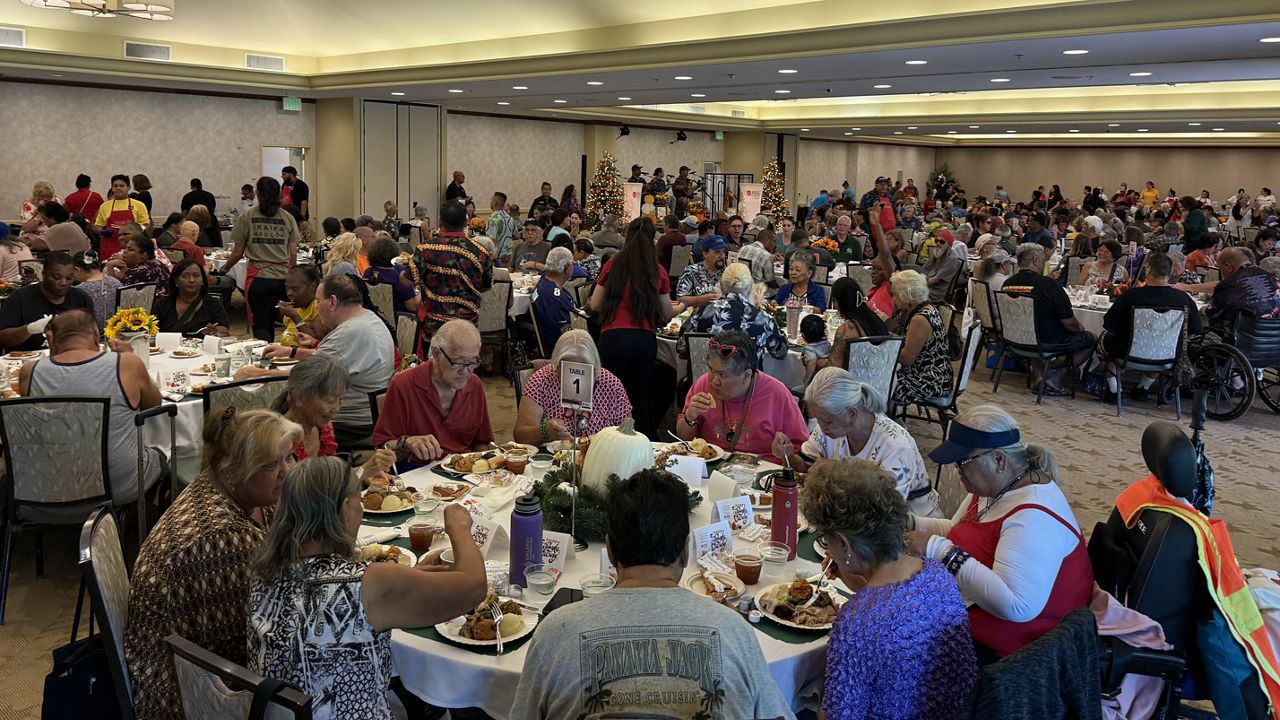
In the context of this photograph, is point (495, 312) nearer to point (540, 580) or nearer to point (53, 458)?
point (53, 458)

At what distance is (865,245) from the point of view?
1360 cm

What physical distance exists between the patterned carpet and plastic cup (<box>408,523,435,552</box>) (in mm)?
1585

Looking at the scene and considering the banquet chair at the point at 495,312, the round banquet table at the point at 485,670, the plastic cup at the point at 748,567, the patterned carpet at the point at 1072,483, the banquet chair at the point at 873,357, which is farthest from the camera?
the banquet chair at the point at 495,312

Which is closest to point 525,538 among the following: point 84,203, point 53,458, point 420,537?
point 420,537

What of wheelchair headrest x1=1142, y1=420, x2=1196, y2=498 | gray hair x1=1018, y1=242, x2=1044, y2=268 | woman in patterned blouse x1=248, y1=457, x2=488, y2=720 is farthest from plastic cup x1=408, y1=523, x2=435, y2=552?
gray hair x1=1018, y1=242, x2=1044, y2=268

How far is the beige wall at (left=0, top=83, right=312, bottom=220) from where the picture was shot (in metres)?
13.8

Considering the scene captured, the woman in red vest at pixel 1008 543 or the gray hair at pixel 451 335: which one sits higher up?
the gray hair at pixel 451 335

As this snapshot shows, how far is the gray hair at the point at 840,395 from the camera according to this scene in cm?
338

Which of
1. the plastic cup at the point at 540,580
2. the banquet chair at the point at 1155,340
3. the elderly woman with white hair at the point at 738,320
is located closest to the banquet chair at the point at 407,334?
the elderly woman with white hair at the point at 738,320

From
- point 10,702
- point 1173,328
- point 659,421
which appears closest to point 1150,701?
point 10,702

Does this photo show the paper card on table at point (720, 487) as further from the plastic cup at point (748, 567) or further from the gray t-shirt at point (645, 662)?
the gray t-shirt at point (645, 662)

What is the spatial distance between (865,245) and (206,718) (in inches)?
485

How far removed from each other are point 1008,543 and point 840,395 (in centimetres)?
92

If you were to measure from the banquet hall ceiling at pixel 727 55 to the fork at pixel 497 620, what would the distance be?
18.9ft
